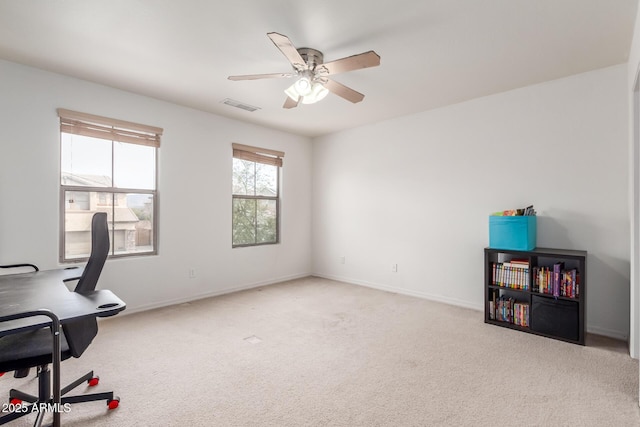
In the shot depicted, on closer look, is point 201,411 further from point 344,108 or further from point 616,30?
point 616,30

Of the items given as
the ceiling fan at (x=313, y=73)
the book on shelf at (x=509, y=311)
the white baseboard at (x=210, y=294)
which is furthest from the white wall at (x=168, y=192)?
the book on shelf at (x=509, y=311)

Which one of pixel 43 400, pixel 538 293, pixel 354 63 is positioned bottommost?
pixel 43 400

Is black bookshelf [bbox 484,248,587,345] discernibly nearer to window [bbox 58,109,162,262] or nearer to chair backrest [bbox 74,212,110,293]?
chair backrest [bbox 74,212,110,293]

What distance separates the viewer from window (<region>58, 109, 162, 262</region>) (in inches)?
132

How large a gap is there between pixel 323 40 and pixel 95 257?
7.22ft

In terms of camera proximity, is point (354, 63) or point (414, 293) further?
point (414, 293)

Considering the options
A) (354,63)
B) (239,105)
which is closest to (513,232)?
(354,63)

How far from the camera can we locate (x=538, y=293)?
10.2 feet

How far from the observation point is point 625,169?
2.99 metres

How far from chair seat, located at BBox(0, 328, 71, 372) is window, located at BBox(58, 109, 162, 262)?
1.89 m

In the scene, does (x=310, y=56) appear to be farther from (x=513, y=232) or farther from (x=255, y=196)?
(x=255, y=196)

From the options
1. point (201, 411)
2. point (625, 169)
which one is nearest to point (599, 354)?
point (625, 169)

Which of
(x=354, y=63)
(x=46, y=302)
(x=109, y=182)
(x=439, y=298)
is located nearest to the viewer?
(x=46, y=302)

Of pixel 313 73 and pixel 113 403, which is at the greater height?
pixel 313 73
